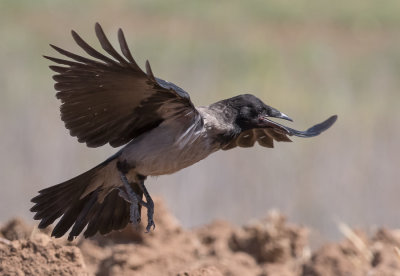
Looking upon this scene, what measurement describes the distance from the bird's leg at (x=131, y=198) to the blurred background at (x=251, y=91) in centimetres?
438

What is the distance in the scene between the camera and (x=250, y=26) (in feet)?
82.4

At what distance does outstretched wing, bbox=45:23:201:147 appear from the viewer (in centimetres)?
724

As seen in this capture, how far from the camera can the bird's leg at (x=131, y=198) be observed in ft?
25.9

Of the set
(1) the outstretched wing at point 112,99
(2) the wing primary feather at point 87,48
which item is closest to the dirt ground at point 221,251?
(1) the outstretched wing at point 112,99

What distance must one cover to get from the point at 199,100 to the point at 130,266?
7.55m

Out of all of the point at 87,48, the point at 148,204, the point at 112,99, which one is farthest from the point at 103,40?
the point at 148,204

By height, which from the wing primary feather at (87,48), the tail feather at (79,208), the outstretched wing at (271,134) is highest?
the wing primary feather at (87,48)

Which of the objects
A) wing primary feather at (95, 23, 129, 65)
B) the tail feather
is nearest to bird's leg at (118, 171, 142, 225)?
the tail feather

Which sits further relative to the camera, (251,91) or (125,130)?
(251,91)

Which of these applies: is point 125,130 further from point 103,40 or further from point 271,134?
point 271,134

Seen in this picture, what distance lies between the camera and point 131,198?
314 inches

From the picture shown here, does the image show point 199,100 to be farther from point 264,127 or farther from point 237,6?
point 237,6

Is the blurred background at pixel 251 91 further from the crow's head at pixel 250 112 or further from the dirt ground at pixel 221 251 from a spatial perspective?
the crow's head at pixel 250 112

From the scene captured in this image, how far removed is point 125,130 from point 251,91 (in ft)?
34.2
